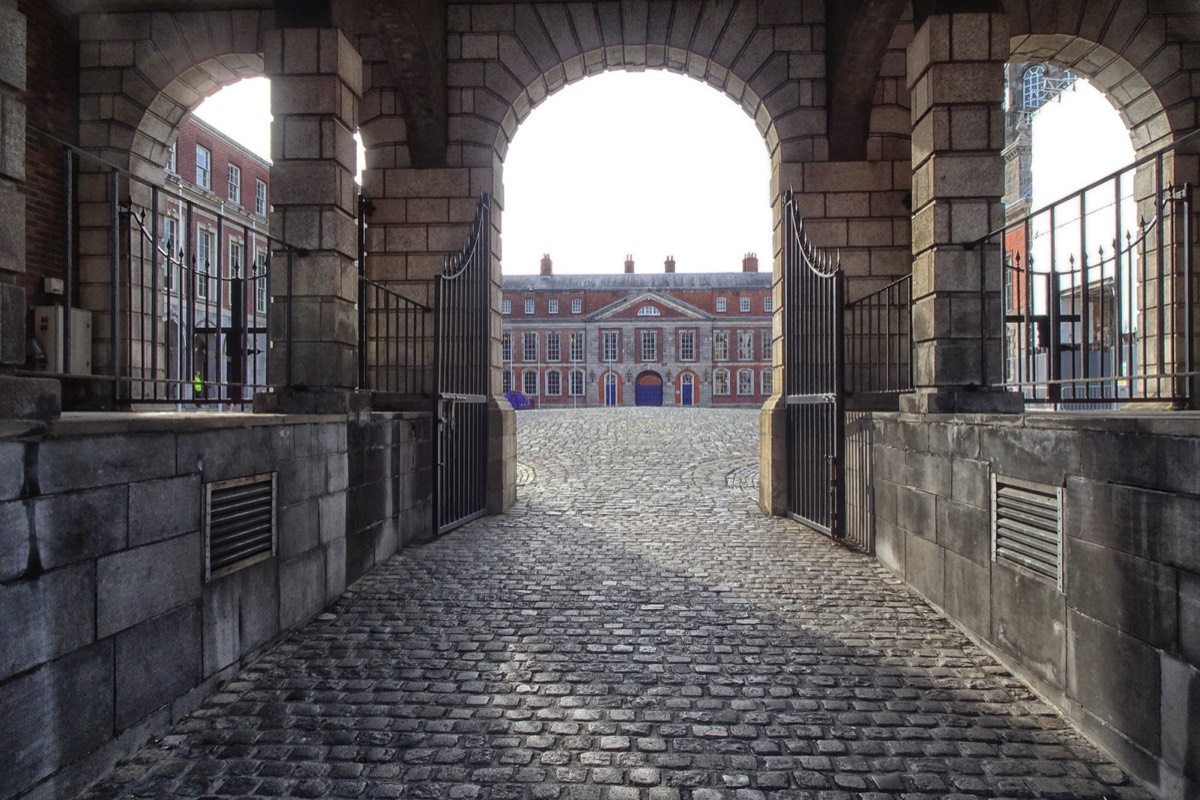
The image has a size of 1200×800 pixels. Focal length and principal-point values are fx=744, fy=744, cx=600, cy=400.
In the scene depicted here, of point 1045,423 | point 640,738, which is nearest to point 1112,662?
point 1045,423

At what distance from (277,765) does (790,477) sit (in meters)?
6.48

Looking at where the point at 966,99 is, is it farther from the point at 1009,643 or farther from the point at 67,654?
the point at 67,654

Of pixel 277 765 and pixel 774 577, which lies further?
pixel 774 577

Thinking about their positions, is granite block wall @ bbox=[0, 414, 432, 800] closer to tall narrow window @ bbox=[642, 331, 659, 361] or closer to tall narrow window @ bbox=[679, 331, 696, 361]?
tall narrow window @ bbox=[642, 331, 659, 361]

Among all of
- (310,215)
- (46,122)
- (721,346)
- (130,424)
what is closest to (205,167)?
(46,122)

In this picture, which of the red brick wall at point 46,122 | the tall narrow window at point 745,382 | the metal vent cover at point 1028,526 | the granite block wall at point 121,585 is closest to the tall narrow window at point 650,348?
the tall narrow window at point 745,382

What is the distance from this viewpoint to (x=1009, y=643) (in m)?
3.90

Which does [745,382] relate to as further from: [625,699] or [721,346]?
[625,699]

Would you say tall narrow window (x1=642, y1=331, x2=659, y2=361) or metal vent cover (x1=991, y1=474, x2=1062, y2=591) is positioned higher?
tall narrow window (x1=642, y1=331, x2=659, y2=361)

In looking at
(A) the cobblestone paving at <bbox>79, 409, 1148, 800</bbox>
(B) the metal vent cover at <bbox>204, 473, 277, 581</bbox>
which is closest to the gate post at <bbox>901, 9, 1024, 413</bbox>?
(A) the cobblestone paving at <bbox>79, 409, 1148, 800</bbox>

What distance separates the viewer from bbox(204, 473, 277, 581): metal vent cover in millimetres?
3682

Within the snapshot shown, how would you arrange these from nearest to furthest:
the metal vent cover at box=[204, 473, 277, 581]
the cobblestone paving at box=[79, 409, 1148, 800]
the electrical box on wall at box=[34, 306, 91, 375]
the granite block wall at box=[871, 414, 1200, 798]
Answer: the granite block wall at box=[871, 414, 1200, 798]
the cobblestone paving at box=[79, 409, 1148, 800]
the metal vent cover at box=[204, 473, 277, 581]
the electrical box on wall at box=[34, 306, 91, 375]

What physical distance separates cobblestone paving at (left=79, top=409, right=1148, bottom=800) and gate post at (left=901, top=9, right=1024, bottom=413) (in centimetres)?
160

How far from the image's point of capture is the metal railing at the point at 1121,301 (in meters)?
3.24
